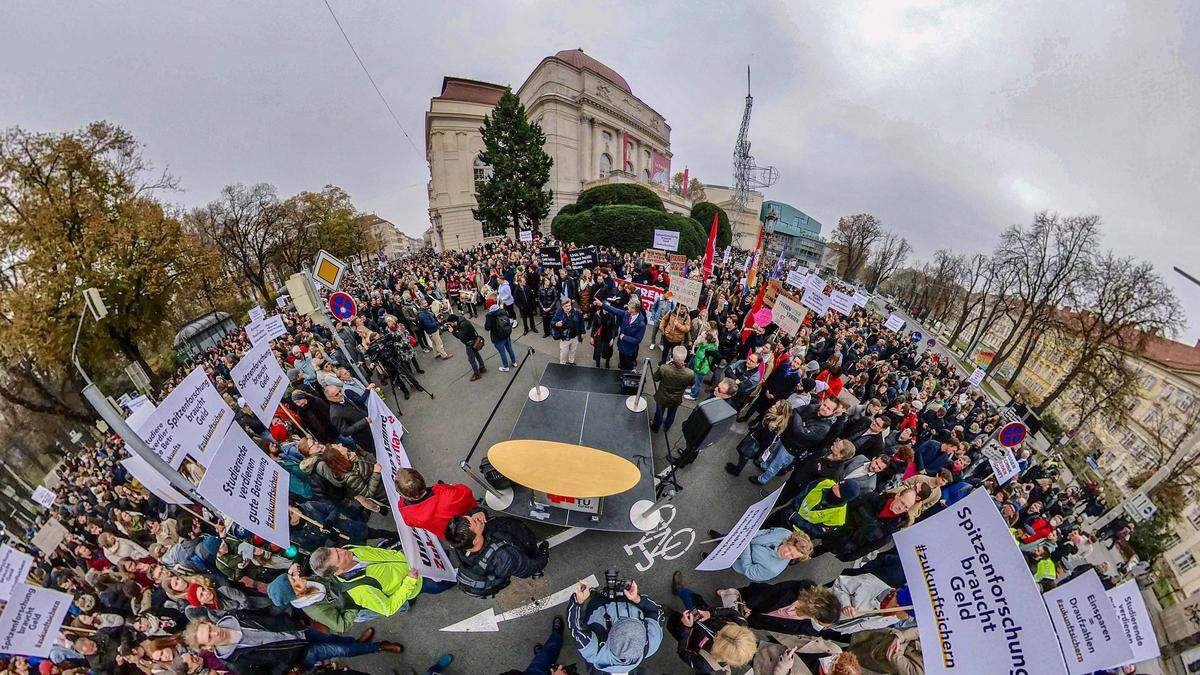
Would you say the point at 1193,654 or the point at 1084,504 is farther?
the point at 1084,504

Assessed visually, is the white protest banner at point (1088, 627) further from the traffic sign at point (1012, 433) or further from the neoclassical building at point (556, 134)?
the neoclassical building at point (556, 134)

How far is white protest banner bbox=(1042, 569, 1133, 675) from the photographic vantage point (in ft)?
10.7

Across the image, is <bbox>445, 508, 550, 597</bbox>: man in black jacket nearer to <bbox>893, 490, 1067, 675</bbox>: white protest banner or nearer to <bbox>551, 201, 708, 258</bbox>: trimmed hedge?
<bbox>893, 490, 1067, 675</bbox>: white protest banner

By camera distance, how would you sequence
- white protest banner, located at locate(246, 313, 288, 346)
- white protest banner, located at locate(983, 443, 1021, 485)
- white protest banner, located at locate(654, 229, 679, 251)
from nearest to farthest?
white protest banner, located at locate(246, 313, 288, 346), white protest banner, located at locate(983, 443, 1021, 485), white protest banner, located at locate(654, 229, 679, 251)

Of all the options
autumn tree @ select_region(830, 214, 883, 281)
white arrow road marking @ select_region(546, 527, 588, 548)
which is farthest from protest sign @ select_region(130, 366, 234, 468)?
autumn tree @ select_region(830, 214, 883, 281)

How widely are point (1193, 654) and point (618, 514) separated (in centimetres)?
1500

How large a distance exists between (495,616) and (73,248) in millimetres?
18630

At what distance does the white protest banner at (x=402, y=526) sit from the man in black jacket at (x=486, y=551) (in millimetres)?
430

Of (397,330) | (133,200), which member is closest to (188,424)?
(397,330)

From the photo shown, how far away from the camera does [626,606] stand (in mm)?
3172

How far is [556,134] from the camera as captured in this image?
33375 millimetres

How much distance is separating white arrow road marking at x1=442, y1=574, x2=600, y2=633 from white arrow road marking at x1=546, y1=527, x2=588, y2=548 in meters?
0.61

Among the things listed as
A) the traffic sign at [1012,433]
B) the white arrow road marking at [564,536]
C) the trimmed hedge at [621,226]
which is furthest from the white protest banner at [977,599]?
the trimmed hedge at [621,226]

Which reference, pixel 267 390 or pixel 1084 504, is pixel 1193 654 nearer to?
pixel 1084 504
